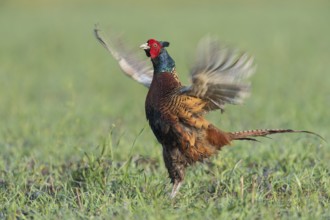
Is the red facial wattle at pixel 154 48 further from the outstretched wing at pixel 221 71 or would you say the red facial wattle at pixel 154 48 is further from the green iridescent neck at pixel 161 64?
the outstretched wing at pixel 221 71

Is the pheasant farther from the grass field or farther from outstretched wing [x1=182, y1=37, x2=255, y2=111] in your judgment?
the grass field


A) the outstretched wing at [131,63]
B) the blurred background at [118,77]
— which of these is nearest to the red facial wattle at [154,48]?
the blurred background at [118,77]

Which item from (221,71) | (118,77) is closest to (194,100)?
(221,71)

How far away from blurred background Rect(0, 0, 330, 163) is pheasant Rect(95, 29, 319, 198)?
6.2 inches

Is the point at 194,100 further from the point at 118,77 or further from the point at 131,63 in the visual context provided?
the point at 118,77

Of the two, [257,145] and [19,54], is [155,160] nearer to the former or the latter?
[257,145]

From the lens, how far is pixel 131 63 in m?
5.62

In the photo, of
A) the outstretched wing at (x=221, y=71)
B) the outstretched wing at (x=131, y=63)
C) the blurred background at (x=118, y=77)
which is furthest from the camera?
the blurred background at (x=118, y=77)

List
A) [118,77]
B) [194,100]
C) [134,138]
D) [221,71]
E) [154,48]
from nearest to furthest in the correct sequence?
1. [221,71]
2. [194,100]
3. [154,48]
4. [134,138]
5. [118,77]

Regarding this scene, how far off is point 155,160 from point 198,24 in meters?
16.1

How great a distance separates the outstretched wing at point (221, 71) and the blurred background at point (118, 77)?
0.09 m

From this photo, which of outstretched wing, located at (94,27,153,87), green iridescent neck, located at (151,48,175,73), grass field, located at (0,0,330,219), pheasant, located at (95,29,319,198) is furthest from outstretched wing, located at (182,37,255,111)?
outstretched wing, located at (94,27,153,87)

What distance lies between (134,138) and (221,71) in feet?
9.83

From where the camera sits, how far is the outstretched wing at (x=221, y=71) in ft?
13.7
